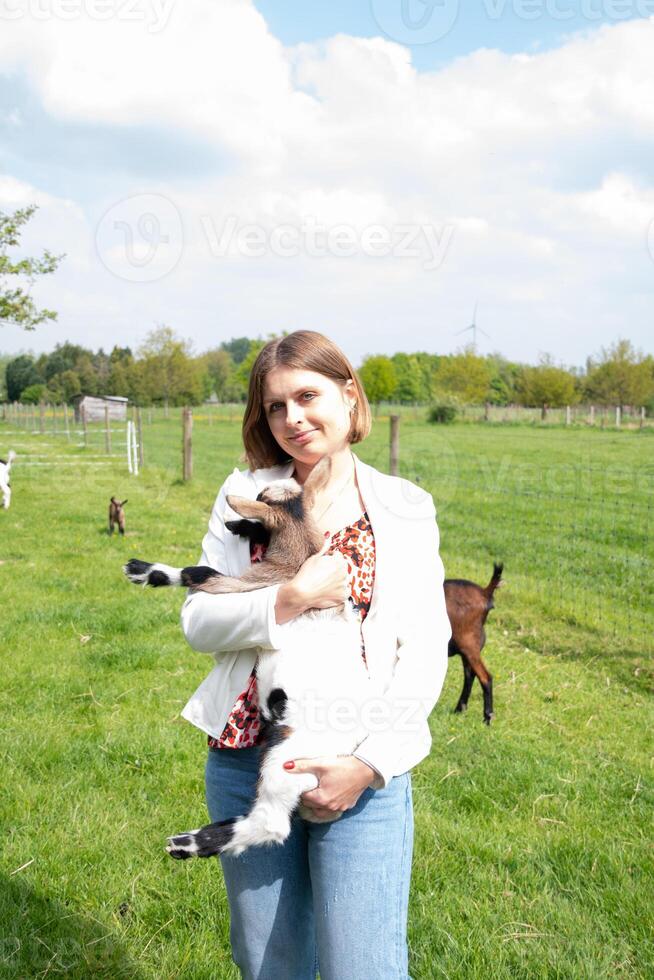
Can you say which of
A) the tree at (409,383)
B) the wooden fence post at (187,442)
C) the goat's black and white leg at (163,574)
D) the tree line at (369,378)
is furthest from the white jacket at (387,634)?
the tree at (409,383)

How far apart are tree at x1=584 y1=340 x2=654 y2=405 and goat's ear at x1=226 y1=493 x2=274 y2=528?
62.0 meters

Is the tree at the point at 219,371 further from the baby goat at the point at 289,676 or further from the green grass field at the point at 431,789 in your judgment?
the baby goat at the point at 289,676

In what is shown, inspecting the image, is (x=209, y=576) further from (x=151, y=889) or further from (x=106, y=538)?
(x=106, y=538)

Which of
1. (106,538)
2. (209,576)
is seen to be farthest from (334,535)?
(106,538)

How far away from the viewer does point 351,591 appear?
2232 millimetres

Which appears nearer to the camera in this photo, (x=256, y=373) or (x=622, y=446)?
(x=256, y=373)

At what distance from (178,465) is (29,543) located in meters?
12.0

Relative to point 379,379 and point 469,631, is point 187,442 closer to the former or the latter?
point 469,631

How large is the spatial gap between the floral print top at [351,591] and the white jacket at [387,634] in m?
0.03

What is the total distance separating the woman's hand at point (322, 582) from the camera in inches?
80.4

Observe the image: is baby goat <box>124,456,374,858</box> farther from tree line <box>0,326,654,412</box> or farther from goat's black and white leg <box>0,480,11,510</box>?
tree line <box>0,326,654,412</box>

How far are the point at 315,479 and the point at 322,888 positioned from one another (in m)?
1.17

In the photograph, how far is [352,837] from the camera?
202 cm
